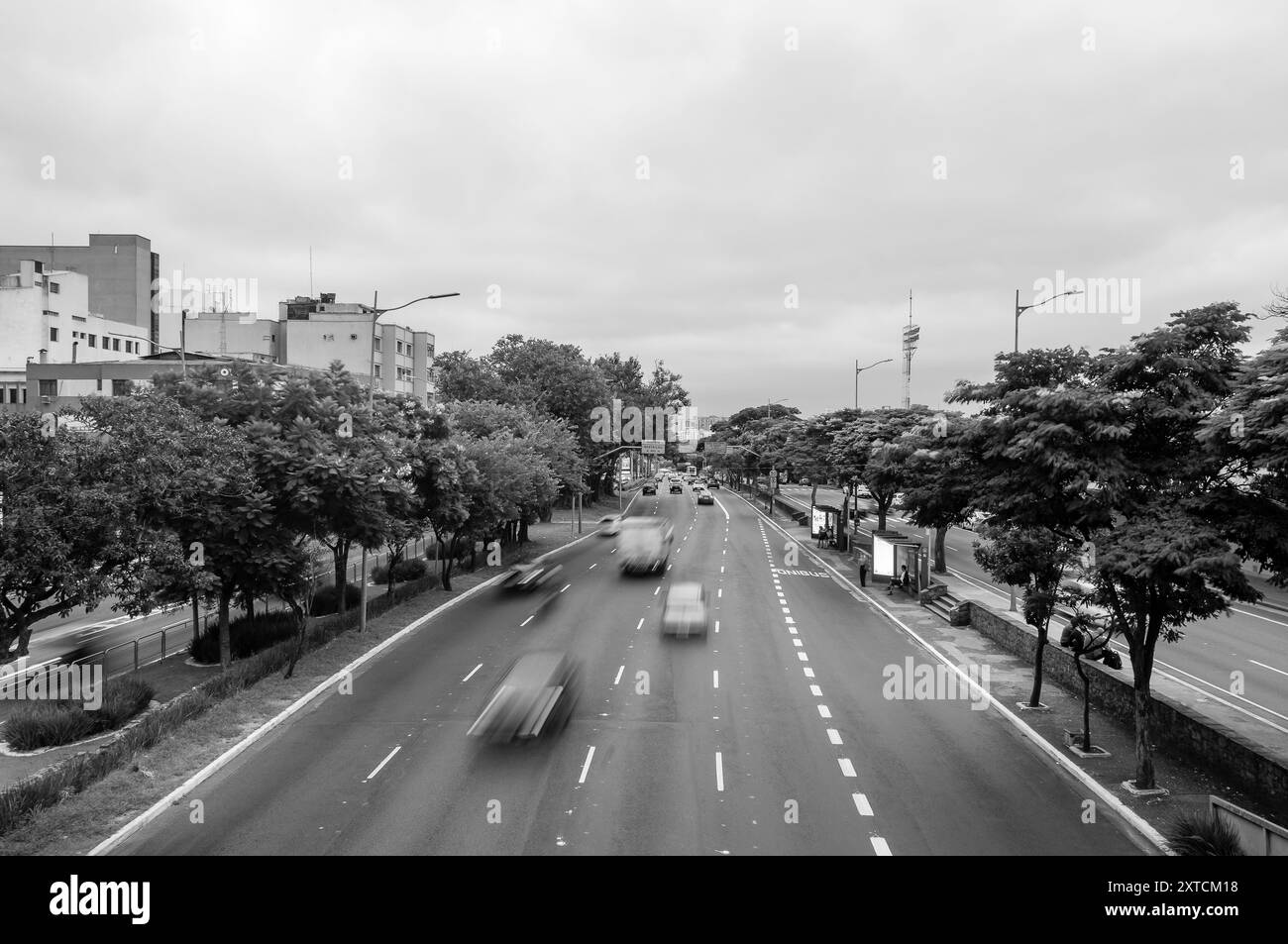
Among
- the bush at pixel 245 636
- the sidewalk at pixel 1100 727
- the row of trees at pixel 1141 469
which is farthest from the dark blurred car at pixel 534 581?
the row of trees at pixel 1141 469

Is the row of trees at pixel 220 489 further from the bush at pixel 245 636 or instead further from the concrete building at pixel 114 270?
the concrete building at pixel 114 270

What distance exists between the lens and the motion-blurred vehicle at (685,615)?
3006 cm

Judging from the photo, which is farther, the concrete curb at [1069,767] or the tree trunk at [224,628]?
the tree trunk at [224,628]

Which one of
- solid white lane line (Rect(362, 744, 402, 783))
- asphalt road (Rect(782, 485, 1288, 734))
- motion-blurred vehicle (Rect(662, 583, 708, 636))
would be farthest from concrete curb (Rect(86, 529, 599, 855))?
asphalt road (Rect(782, 485, 1288, 734))

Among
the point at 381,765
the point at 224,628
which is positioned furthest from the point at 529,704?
the point at 224,628

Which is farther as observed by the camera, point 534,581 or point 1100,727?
point 534,581

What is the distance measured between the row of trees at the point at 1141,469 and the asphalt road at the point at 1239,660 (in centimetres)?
603

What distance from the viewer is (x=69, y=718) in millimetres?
19391

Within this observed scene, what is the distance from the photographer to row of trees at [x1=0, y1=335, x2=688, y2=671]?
16.5 meters

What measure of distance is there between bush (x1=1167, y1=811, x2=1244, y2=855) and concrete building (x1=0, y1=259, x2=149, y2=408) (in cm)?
8298

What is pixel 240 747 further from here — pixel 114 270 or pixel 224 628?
pixel 114 270

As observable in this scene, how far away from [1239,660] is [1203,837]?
17.3 m

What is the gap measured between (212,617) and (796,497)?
285 feet
